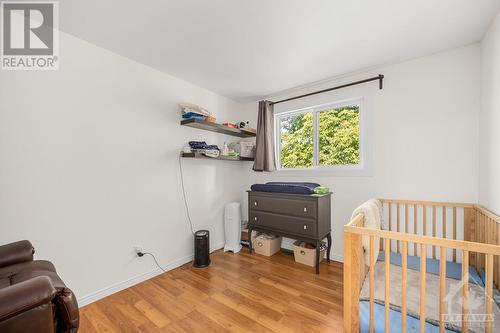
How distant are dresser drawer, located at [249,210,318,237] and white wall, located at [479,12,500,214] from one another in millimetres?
1470

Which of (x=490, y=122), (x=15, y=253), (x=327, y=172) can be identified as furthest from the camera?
(x=327, y=172)

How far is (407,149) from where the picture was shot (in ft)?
7.59

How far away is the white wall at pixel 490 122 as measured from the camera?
1.62m

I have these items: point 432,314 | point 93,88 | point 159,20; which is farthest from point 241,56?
point 432,314

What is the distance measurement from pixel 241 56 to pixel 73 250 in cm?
236

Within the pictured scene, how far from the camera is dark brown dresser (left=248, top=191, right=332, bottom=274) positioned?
8.18 ft

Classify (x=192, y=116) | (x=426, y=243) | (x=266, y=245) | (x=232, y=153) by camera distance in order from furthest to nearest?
(x=232, y=153) < (x=266, y=245) < (x=192, y=116) < (x=426, y=243)

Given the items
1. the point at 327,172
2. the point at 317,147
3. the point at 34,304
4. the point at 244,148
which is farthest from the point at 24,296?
the point at 317,147

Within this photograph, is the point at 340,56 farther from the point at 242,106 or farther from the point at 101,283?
the point at 101,283

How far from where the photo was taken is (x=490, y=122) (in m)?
1.74

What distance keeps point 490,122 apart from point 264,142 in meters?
2.26

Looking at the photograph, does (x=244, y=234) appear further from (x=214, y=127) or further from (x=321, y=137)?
(x=321, y=137)

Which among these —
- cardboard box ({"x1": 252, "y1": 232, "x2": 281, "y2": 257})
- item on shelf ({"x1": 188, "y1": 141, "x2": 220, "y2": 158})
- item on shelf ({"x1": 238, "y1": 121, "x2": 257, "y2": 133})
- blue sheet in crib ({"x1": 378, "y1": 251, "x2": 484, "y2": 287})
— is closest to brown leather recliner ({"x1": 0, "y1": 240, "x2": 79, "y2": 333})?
item on shelf ({"x1": 188, "y1": 141, "x2": 220, "y2": 158})

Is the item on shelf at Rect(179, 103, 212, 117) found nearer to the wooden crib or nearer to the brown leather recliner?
the brown leather recliner
